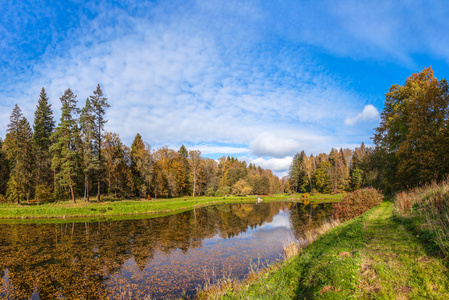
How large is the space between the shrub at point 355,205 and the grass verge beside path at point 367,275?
12.4 meters

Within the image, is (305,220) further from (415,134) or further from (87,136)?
(87,136)

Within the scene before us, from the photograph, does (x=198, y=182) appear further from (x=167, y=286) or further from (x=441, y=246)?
(x=441, y=246)

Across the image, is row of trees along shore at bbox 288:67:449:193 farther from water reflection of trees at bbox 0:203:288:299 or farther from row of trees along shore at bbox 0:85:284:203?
row of trees along shore at bbox 0:85:284:203

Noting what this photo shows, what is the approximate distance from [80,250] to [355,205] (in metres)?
25.2

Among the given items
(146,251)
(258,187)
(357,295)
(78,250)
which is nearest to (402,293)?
(357,295)

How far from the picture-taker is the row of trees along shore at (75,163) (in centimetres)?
3619

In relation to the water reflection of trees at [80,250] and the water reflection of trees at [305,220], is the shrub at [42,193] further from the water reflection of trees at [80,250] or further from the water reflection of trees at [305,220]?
the water reflection of trees at [305,220]

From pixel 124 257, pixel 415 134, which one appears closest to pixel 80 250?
pixel 124 257

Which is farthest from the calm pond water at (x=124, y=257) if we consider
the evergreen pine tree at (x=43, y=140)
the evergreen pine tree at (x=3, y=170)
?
the evergreen pine tree at (x=3, y=170)

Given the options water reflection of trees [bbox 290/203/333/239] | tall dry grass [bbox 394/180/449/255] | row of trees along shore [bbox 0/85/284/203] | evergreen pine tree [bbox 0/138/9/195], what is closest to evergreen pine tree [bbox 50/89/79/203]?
row of trees along shore [bbox 0/85/284/203]

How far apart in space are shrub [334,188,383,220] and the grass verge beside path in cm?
1242

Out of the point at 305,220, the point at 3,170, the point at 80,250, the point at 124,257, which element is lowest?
the point at 305,220

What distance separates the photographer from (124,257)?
49.0 ft

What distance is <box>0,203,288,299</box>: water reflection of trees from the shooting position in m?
10.5
